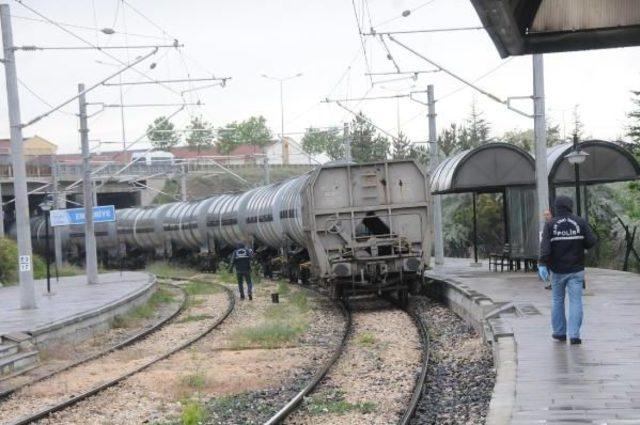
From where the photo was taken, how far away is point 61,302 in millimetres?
24922

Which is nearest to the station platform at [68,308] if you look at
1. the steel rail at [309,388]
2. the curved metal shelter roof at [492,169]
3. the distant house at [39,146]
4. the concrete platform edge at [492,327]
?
the steel rail at [309,388]

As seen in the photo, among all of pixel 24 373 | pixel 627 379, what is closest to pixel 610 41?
pixel 627 379

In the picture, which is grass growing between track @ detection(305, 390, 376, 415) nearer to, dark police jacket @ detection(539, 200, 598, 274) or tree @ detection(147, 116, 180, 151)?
dark police jacket @ detection(539, 200, 598, 274)

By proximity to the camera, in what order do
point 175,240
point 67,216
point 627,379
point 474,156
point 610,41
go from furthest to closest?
point 175,240
point 67,216
point 474,156
point 627,379
point 610,41

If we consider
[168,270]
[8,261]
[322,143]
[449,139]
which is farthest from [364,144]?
[8,261]

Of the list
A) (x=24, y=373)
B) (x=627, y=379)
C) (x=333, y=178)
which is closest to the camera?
(x=627, y=379)

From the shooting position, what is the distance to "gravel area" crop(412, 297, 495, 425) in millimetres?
10031

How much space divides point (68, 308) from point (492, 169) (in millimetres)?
10498

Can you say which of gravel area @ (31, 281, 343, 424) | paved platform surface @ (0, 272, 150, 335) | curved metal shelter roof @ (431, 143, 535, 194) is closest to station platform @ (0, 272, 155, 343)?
paved platform surface @ (0, 272, 150, 335)

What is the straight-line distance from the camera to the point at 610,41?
7.98m

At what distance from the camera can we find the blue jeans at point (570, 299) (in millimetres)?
11375

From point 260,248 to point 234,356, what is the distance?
65.8ft

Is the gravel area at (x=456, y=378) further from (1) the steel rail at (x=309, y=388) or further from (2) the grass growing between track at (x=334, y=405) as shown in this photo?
(1) the steel rail at (x=309, y=388)

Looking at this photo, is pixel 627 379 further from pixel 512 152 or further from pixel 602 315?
pixel 512 152
